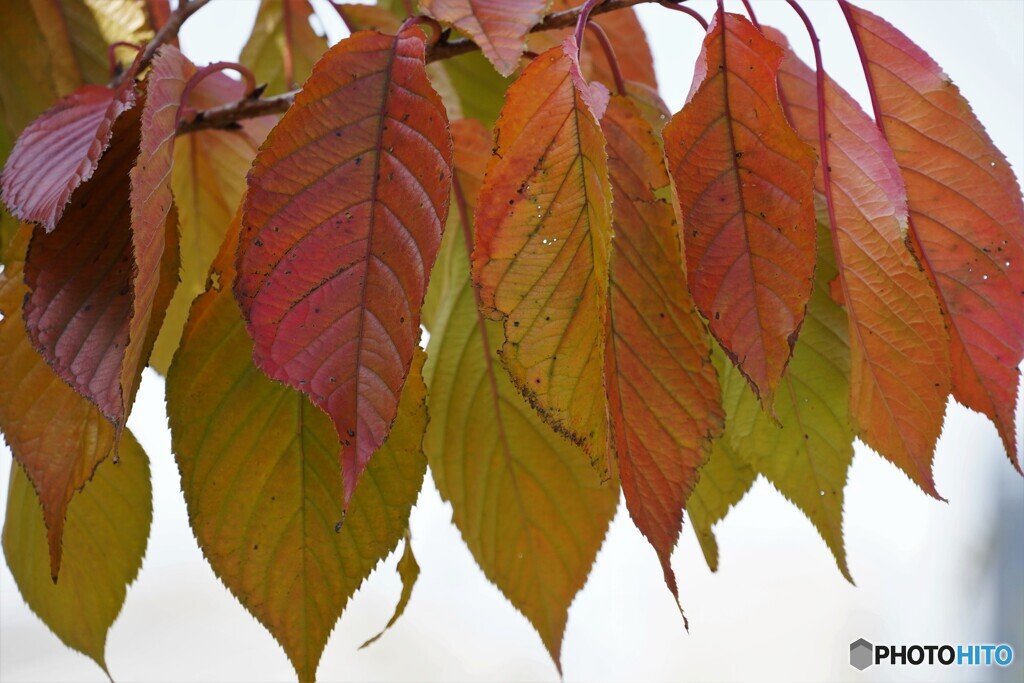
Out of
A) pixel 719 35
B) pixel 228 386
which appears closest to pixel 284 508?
pixel 228 386

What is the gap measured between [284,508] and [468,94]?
0.21 meters

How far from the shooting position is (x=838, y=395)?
32 cm

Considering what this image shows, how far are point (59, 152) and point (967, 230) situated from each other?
0.85ft

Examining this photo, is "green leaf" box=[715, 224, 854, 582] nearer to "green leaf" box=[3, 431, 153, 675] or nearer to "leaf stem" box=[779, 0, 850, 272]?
"leaf stem" box=[779, 0, 850, 272]

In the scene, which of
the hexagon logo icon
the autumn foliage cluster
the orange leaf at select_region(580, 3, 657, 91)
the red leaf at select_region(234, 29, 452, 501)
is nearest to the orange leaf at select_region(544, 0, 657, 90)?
the orange leaf at select_region(580, 3, 657, 91)

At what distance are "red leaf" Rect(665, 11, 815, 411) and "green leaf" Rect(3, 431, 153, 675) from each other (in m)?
0.20

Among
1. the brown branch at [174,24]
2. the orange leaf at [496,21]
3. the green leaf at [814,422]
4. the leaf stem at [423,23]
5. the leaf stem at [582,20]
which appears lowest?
the green leaf at [814,422]

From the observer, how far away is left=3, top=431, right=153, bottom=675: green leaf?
0.34 meters

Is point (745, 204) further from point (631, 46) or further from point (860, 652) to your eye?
point (860, 652)

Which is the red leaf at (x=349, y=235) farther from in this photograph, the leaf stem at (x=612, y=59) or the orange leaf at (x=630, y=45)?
the orange leaf at (x=630, y=45)

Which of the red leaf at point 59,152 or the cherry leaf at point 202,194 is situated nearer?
the red leaf at point 59,152

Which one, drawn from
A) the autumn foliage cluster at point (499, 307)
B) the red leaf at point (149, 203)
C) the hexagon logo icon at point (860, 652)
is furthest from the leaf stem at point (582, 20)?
the hexagon logo icon at point (860, 652)

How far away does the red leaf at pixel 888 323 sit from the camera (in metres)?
0.26

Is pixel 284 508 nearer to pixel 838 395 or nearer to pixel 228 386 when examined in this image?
pixel 228 386
